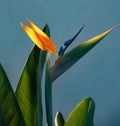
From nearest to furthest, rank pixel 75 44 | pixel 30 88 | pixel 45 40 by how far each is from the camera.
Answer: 1. pixel 45 40
2. pixel 30 88
3. pixel 75 44

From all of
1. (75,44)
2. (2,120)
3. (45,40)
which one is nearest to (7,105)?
(2,120)

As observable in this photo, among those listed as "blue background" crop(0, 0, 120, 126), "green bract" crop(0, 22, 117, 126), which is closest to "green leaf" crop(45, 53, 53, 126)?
"green bract" crop(0, 22, 117, 126)

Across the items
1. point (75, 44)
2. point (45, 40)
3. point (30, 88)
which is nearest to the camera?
point (45, 40)

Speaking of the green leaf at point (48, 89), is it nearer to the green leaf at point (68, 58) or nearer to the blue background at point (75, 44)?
the green leaf at point (68, 58)

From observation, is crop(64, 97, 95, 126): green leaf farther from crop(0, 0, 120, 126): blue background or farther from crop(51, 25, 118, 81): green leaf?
crop(0, 0, 120, 126): blue background

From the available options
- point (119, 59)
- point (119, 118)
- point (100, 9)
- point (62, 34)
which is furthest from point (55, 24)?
point (119, 118)

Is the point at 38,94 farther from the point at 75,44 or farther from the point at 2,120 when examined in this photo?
the point at 75,44

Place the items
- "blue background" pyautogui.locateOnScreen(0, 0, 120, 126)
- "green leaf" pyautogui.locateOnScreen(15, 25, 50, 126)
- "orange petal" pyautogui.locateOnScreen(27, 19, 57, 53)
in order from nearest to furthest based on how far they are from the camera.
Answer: "orange petal" pyautogui.locateOnScreen(27, 19, 57, 53) → "green leaf" pyautogui.locateOnScreen(15, 25, 50, 126) → "blue background" pyautogui.locateOnScreen(0, 0, 120, 126)
